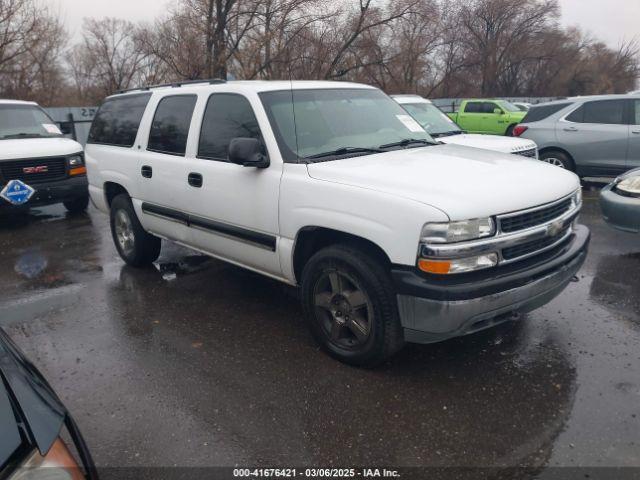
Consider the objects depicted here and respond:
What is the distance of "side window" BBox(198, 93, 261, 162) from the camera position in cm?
409

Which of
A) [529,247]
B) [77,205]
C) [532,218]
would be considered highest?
[532,218]

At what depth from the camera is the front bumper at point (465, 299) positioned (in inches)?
115

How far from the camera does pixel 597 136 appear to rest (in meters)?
9.22

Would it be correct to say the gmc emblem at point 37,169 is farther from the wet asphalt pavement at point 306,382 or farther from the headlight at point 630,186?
the headlight at point 630,186

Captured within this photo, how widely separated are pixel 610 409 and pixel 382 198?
1.78 metres

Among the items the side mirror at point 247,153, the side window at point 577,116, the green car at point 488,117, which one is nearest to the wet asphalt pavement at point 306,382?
the side mirror at point 247,153

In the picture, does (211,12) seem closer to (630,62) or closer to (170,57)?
(170,57)

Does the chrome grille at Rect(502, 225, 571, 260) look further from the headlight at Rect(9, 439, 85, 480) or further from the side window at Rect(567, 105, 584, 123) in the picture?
the side window at Rect(567, 105, 584, 123)

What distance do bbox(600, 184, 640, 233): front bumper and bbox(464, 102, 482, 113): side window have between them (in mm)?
13523

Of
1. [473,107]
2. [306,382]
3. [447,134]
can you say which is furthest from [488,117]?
[306,382]

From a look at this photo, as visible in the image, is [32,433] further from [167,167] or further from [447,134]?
[447,134]

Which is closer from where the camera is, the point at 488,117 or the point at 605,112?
the point at 605,112

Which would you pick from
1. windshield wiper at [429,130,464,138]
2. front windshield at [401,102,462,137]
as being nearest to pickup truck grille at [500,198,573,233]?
windshield wiper at [429,130,464,138]

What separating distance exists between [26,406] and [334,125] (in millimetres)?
3058
